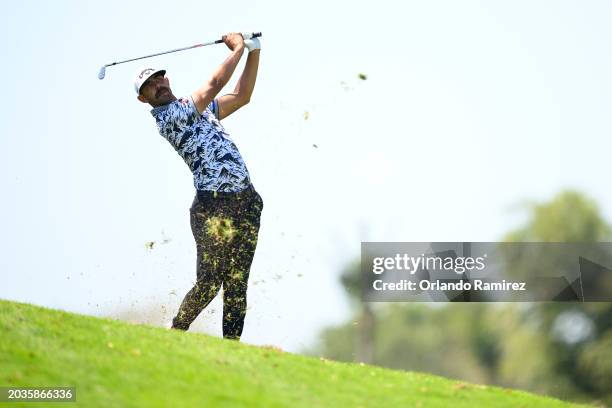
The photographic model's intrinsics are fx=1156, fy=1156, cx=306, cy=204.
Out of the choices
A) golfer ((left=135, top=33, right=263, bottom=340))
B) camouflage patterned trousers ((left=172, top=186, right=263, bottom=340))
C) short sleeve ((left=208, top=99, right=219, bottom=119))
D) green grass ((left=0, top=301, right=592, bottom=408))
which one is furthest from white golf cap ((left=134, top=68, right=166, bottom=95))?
green grass ((left=0, top=301, right=592, bottom=408))

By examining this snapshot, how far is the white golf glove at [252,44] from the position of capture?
12328 mm

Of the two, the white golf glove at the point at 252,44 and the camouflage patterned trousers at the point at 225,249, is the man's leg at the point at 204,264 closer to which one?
the camouflage patterned trousers at the point at 225,249

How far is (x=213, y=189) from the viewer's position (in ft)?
39.5

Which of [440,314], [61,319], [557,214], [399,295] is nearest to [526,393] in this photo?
[61,319]

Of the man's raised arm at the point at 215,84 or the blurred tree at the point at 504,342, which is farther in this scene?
the blurred tree at the point at 504,342

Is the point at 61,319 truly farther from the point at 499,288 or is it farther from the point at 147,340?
the point at 499,288

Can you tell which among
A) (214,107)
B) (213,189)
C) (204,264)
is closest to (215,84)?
(214,107)

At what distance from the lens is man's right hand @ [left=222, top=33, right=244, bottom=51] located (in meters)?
12.3

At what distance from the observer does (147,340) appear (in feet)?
35.7

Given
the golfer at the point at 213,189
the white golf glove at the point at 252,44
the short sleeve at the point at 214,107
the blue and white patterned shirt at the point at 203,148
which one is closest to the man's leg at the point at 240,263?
the golfer at the point at 213,189

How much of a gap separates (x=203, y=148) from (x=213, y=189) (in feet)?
1.44

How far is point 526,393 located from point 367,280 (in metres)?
19.2

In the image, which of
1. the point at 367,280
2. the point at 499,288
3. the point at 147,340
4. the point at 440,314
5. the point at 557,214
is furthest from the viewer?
the point at 557,214

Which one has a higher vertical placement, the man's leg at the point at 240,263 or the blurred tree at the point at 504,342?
the blurred tree at the point at 504,342
